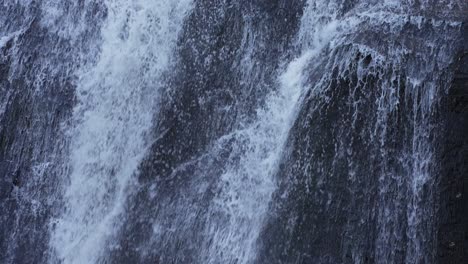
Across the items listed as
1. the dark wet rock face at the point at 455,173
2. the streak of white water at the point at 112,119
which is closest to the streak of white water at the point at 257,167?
the streak of white water at the point at 112,119

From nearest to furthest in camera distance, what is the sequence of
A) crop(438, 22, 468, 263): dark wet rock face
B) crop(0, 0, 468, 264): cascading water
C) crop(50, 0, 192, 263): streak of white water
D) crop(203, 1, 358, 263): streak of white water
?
crop(438, 22, 468, 263): dark wet rock face, crop(0, 0, 468, 264): cascading water, crop(203, 1, 358, 263): streak of white water, crop(50, 0, 192, 263): streak of white water

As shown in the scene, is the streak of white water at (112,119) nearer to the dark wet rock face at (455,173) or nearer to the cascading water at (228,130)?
the cascading water at (228,130)

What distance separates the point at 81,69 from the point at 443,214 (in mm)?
4619

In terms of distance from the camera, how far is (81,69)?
700 cm

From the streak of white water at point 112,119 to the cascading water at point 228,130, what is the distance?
0.7 inches

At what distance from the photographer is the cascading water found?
6.00 metres

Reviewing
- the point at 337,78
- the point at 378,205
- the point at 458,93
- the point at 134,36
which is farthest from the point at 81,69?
the point at 458,93

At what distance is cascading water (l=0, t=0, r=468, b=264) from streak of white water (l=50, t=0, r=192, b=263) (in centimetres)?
2

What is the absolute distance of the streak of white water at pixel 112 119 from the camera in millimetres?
6617

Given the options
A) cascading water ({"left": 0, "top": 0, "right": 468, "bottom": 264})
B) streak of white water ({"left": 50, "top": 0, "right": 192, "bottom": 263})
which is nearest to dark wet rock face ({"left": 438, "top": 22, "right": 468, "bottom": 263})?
cascading water ({"left": 0, "top": 0, "right": 468, "bottom": 264})

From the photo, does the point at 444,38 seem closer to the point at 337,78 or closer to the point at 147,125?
the point at 337,78

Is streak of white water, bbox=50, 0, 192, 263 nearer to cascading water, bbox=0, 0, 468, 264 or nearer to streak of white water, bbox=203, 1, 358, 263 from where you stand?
cascading water, bbox=0, 0, 468, 264

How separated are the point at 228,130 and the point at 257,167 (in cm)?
60

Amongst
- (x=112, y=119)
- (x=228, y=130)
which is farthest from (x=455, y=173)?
(x=112, y=119)
